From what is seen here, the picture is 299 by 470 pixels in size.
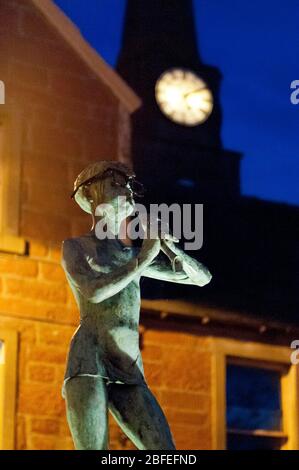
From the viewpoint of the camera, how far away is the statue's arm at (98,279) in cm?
693

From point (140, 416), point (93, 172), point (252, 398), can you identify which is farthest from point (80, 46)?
point (140, 416)

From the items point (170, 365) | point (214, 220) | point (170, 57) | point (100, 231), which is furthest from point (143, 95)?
point (100, 231)

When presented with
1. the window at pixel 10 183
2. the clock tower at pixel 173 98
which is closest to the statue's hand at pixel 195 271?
the window at pixel 10 183

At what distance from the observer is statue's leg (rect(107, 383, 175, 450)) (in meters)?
6.81

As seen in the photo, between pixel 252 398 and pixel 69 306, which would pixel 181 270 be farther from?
pixel 252 398

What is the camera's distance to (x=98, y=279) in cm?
697

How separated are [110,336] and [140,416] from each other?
0.43 meters

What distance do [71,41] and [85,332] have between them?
331 inches

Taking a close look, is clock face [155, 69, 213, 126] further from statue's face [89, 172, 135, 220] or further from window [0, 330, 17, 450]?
statue's face [89, 172, 135, 220]

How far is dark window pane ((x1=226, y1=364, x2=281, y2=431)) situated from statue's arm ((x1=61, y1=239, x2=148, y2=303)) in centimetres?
816

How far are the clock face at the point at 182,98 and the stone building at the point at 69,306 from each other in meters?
12.3

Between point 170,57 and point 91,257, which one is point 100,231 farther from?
point 170,57

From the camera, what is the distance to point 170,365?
1448 centimetres

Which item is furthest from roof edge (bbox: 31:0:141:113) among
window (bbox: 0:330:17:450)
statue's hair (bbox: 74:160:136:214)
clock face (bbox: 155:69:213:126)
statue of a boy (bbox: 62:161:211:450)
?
clock face (bbox: 155:69:213:126)
